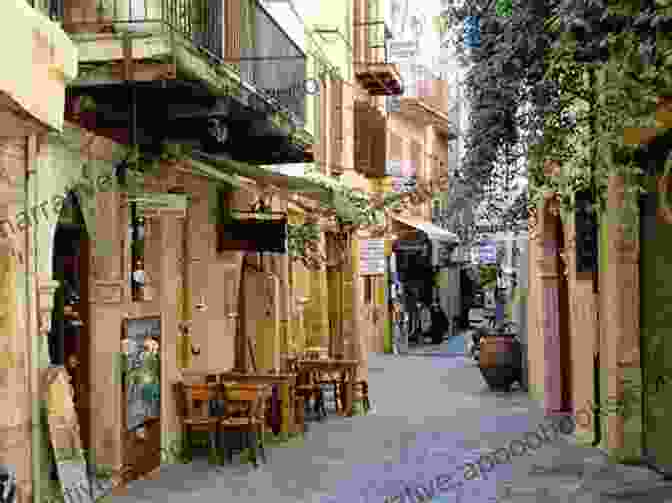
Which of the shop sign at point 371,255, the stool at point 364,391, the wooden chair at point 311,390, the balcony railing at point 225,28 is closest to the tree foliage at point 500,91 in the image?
the balcony railing at point 225,28

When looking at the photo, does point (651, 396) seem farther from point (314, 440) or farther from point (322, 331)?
point (322, 331)

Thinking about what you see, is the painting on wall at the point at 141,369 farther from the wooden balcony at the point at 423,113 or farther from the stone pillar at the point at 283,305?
the wooden balcony at the point at 423,113

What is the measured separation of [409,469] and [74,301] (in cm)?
391

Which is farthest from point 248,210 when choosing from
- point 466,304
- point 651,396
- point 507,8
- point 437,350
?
point 466,304

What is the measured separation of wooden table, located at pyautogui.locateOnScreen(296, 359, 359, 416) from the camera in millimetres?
15688

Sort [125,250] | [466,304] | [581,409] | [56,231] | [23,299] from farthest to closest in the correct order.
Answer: [466,304] < [581,409] < [125,250] < [56,231] < [23,299]

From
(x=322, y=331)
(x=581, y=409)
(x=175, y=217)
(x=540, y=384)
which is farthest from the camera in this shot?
(x=322, y=331)

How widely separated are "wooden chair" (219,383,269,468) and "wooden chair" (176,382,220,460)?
12 cm

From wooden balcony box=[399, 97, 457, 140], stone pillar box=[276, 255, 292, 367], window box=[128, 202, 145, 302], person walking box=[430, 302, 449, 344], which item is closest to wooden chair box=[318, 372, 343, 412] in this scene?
stone pillar box=[276, 255, 292, 367]

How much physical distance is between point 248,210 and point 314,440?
3162 mm

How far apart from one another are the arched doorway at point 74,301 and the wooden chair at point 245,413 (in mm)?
1922

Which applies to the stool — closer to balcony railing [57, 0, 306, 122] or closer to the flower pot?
the flower pot

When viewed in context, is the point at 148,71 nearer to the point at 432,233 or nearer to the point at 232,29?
the point at 232,29

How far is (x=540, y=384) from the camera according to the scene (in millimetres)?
16766
